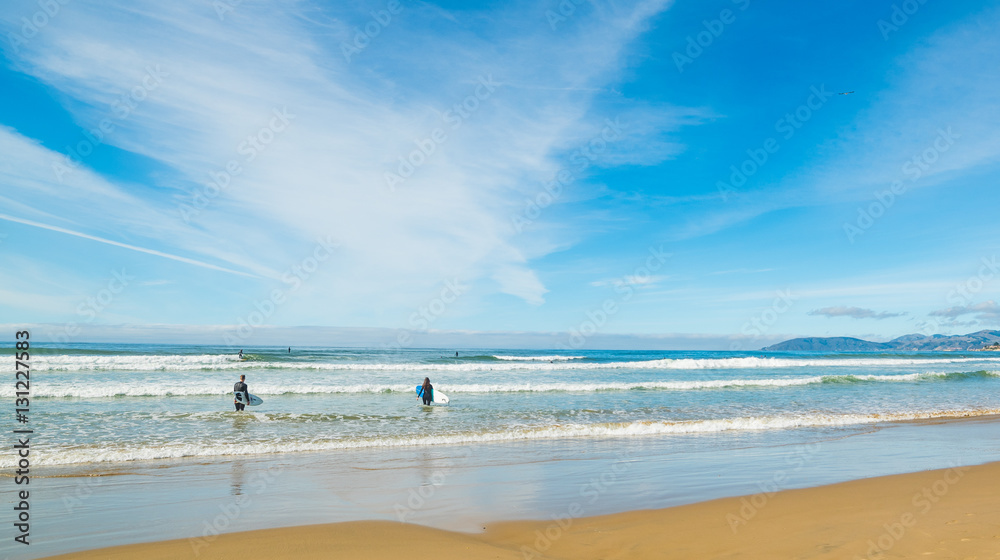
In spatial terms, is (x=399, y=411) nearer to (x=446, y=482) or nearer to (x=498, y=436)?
(x=498, y=436)

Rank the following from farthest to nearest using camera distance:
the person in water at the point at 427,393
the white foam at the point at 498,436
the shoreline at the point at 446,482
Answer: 1. the person in water at the point at 427,393
2. the white foam at the point at 498,436
3. the shoreline at the point at 446,482

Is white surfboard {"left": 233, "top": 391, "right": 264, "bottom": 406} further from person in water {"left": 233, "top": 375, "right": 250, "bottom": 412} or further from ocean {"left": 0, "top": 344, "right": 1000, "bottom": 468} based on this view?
ocean {"left": 0, "top": 344, "right": 1000, "bottom": 468}

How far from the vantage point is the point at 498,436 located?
536 inches

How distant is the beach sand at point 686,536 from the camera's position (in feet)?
18.2

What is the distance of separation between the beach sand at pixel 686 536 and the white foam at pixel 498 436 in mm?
6076

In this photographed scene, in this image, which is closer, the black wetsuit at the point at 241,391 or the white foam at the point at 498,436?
the white foam at the point at 498,436

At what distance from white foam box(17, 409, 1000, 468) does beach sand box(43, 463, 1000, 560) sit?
6076 mm

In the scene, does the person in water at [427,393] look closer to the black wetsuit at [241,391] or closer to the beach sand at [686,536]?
the black wetsuit at [241,391]

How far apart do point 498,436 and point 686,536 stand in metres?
A: 7.90

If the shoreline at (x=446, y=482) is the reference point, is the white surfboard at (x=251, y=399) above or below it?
above

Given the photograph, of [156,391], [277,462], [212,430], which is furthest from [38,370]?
[277,462]

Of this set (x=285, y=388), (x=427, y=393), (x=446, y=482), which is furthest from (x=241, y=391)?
(x=446, y=482)

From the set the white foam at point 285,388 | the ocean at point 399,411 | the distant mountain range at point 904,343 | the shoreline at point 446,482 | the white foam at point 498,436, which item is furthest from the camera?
the distant mountain range at point 904,343

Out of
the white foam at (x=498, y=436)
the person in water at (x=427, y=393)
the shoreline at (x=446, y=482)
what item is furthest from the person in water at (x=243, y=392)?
the shoreline at (x=446, y=482)
